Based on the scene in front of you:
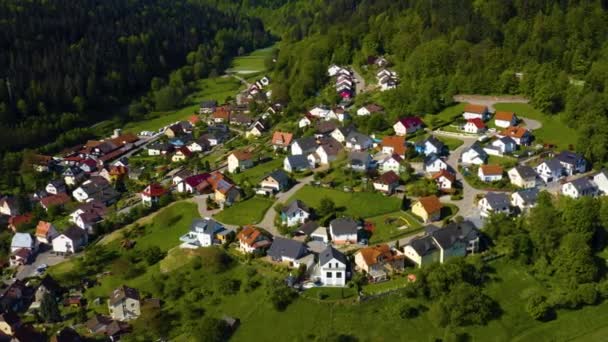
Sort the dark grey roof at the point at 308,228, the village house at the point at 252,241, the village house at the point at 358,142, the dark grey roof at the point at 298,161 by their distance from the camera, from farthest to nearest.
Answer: the village house at the point at 358,142
the dark grey roof at the point at 298,161
the dark grey roof at the point at 308,228
the village house at the point at 252,241

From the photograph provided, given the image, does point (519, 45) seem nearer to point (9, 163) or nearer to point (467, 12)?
point (467, 12)

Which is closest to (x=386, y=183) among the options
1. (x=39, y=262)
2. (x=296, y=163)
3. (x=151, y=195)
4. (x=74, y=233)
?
(x=296, y=163)

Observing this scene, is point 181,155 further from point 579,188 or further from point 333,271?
point 579,188

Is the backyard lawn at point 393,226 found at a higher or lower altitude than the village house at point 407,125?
lower

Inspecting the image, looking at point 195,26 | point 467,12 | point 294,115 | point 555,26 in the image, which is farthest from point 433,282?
point 195,26

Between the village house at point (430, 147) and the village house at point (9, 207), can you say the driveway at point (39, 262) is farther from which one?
the village house at point (430, 147)

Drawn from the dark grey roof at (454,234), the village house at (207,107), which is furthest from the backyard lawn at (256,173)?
the village house at (207,107)

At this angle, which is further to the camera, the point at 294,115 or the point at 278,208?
the point at 294,115

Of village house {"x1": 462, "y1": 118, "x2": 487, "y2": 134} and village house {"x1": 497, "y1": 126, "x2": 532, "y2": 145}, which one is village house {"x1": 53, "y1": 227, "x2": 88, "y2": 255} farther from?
village house {"x1": 497, "y1": 126, "x2": 532, "y2": 145}
